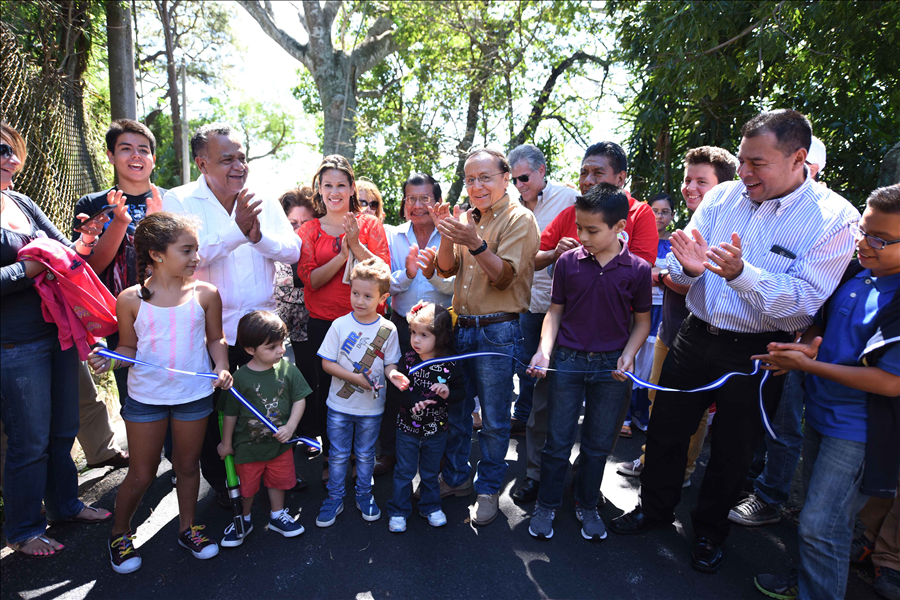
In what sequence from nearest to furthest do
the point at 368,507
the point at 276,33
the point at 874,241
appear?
the point at 874,241 < the point at 368,507 < the point at 276,33

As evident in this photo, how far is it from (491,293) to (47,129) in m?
4.78

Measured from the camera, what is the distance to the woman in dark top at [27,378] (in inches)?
104

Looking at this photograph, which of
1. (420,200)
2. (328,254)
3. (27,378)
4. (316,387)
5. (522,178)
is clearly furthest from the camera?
(522,178)

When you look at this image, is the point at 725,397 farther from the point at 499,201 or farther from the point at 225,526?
the point at 225,526

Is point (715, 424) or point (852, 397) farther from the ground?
point (852, 397)

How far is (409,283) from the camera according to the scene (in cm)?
384

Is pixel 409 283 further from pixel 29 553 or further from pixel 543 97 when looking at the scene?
pixel 543 97

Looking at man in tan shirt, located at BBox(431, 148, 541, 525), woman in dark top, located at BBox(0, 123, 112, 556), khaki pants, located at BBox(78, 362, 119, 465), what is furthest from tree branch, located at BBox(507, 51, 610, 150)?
woman in dark top, located at BBox(0, 123, 112, 556)

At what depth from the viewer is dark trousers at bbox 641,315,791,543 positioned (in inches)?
109

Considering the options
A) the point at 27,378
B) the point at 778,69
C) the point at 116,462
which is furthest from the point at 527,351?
the point at 778,69

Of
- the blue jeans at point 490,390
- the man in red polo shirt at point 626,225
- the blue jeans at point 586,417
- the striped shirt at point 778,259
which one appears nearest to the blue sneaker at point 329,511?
the blue jeans at point 490,390

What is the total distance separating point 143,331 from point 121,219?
0.75 meters

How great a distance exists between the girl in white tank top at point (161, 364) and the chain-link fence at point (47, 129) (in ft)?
9.72

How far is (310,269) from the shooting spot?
3639 mm
